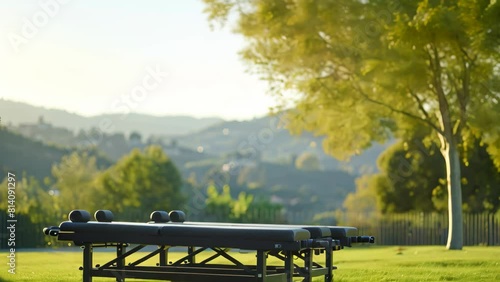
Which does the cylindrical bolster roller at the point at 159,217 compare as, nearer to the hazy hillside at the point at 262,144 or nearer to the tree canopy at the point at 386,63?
the tree canopy at the point at 386,63

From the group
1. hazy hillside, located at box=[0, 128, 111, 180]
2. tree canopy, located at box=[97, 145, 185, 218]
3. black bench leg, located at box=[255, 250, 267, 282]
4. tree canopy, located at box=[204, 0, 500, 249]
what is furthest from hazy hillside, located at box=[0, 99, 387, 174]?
black bench leg, located at box=[255, 250, 267, 282]

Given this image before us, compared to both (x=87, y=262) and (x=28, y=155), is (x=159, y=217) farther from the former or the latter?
(x=28, y=155)

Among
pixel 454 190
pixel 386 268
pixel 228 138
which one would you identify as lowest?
pixel 386 268

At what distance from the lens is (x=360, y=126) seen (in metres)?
29.2

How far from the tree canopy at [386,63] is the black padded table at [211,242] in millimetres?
14310

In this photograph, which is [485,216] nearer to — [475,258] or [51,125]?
[475,258]

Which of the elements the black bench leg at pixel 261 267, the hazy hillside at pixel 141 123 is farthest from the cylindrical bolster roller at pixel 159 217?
the hazy hillside at pixel 141 123

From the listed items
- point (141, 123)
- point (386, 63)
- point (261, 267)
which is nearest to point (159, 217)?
point (261, 267)

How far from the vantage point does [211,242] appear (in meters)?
9.98

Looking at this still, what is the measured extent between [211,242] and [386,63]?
54.4ft

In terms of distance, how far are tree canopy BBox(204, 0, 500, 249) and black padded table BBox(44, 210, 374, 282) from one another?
1431 cm

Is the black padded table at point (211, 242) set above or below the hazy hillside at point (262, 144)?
below

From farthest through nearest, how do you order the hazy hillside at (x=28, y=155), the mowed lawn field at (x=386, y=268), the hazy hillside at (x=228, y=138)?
1. the hazy hillside at (x=228, y=138)
2. the hazy hillside at (x=28, y=155)
3. the mowed lawn field at (x=386, y=268)

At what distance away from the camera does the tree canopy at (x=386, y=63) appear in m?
25.0
